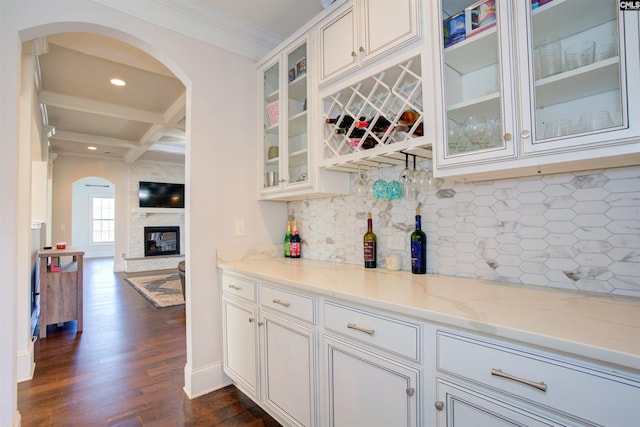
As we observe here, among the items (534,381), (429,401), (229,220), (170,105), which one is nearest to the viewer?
(534,381)

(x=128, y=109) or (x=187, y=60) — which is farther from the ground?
(x=128, y=109)

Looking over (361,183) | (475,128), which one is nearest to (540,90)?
(475,128)

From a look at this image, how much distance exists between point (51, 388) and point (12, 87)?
208 cm

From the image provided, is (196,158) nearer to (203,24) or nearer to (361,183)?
(203,24)

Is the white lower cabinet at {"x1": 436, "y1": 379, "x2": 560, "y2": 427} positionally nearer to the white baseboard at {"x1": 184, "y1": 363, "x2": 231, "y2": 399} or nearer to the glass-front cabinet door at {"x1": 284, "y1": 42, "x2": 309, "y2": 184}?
the glass-front cabinet door at {"x1": 284, "y1": 42, "x2": 309, "y2": 184}

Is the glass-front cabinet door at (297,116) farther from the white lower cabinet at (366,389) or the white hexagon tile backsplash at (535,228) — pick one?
the white lower cabinet at (366,389)

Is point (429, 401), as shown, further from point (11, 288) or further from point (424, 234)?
point (11, 288)

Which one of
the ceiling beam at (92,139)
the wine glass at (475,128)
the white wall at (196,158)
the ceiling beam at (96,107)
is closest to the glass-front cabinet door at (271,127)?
the white wall at (196,158)

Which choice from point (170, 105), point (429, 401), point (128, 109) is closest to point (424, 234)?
point (429, 401)

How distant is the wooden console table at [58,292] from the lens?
11.0ft

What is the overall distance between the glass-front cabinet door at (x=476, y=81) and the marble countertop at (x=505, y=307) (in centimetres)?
54

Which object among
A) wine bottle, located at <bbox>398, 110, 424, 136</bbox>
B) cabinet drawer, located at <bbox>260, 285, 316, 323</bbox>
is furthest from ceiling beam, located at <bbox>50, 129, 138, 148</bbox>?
wine bottle, located at <bbox>398, 110, 424, 136</bbox>

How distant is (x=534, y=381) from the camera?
83cm

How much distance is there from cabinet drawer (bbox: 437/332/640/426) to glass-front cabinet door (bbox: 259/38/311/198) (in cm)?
136
